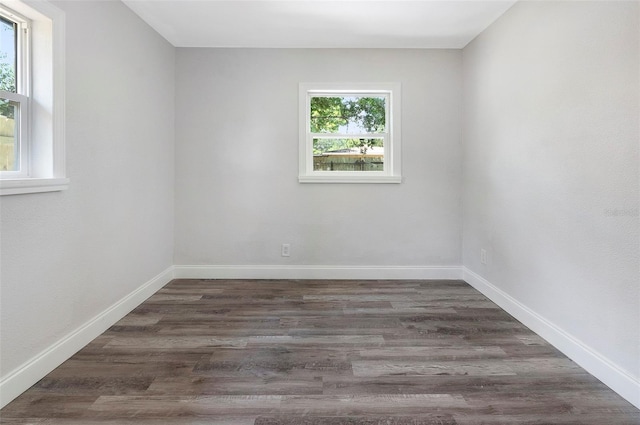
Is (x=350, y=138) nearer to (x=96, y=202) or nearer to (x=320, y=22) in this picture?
(x=320, y=22)

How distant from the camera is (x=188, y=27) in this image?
10.4 ft

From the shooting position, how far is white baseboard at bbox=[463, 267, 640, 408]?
1.74 meters

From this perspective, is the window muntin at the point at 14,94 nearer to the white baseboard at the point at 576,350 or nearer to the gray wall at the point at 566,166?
the gray wall at the point at 566,166

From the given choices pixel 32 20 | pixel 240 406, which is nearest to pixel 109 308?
pixel 240 406

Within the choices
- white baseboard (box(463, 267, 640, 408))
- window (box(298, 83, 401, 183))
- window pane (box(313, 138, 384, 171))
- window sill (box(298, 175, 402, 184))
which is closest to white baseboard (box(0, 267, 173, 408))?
window sill (box(298, 175, 402, 184))

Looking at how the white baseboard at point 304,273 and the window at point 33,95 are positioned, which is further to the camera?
the white baseboard at point 304,273

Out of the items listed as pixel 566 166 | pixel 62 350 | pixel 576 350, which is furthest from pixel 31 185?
pixel 576 350

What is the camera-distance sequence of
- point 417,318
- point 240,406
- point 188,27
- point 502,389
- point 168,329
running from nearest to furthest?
point 240,406 → point 502,389 → point 168,329 → point 417,318 → point 188,27

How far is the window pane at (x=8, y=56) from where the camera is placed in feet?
6.01

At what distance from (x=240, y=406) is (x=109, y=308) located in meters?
1.48

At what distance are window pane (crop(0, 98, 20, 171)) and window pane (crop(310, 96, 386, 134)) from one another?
2486 millimetres

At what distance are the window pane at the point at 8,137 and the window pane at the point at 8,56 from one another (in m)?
0.10

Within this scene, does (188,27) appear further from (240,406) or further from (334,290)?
(240,406)

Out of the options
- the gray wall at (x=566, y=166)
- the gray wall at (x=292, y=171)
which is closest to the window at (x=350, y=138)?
the gray wall at (x=292, y=171)
